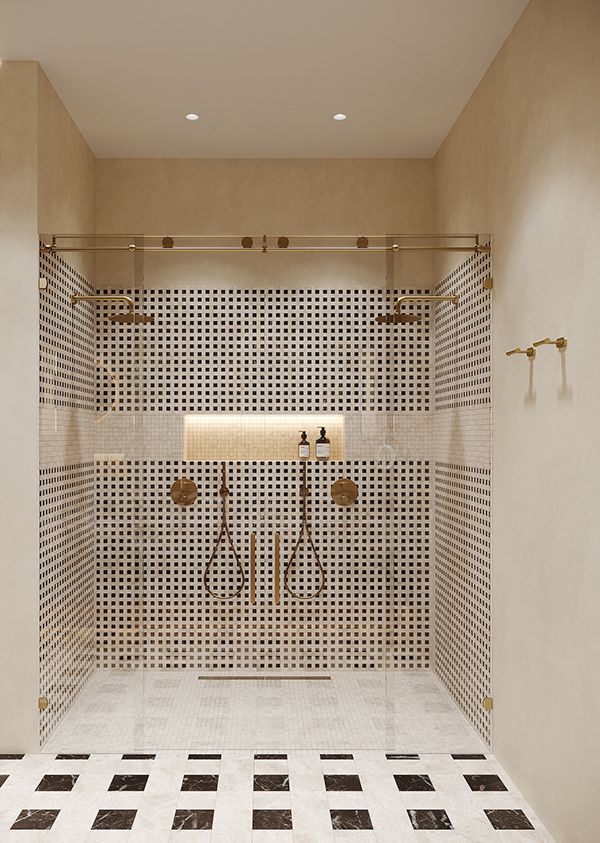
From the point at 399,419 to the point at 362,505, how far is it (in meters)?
0.46

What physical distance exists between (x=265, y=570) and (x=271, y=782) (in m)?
0.95

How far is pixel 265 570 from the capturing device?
3.63 meters

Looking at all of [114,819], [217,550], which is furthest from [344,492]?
[114,819]

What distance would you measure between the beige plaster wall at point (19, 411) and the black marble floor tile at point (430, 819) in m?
1.69

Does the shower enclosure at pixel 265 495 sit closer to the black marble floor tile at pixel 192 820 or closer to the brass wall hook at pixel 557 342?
the black marble floor tile at pixel 192 820

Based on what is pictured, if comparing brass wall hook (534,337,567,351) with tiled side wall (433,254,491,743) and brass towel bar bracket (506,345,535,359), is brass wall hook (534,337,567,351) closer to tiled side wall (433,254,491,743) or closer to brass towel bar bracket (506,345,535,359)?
brass towel bar bracket (506,345,535,359)

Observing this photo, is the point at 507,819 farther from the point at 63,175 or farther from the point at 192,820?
the point at 63,175

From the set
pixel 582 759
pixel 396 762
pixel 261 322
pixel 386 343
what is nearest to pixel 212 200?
pixel 261 322

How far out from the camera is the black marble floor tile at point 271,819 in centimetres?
271

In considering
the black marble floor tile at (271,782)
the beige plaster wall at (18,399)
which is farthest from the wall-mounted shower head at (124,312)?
the black marble floor tile at (271,782)

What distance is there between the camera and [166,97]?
12.6ft

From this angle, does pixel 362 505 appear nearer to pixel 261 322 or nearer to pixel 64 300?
pixel 261 322

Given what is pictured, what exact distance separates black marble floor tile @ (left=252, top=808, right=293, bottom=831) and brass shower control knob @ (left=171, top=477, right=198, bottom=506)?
1402 millimetres

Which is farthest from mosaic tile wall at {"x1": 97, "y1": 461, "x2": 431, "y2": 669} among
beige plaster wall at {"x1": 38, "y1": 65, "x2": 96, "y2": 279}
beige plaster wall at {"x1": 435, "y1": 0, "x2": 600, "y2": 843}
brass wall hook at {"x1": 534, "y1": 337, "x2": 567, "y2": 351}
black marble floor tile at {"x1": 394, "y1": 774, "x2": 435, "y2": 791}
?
beige plaster wall at {"x1": 38, "y1": 65, "x2": 96, "y2": 279}
